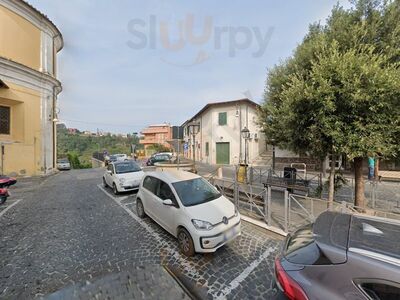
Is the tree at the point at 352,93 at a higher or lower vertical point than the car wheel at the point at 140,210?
higher

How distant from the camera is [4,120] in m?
14.7

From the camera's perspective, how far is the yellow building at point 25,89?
13820 mm

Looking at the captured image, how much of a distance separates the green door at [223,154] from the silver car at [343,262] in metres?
23.1

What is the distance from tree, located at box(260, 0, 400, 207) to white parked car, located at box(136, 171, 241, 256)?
2.90 metres

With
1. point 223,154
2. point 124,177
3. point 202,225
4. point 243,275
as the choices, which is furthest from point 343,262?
point 223,154

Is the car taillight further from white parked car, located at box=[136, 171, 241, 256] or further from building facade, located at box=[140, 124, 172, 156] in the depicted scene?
building facade, located at box=[140, 124, 172, 156]

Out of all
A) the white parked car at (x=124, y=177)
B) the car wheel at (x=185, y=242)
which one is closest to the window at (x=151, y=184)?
the car wheel at (x=185, y=242)

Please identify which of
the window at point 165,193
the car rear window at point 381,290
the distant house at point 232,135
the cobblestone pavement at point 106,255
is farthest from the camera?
the distant house at point 232,135

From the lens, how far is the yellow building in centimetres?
1382

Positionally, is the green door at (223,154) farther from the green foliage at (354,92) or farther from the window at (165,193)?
the window at (165,193)

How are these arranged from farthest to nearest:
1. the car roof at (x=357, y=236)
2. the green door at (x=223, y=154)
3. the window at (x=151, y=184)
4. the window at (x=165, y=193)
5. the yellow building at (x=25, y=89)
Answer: the green door at (x=223, y=154), the yellow building at (x=25, y=89), the window at (x=151, y=184), the window at (x=165, y=193), the car roof at (x=357, y=236)

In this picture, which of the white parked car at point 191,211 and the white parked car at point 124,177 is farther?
the white parked car at point 124,177

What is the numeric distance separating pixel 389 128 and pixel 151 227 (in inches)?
243

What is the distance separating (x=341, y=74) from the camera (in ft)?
16.1
